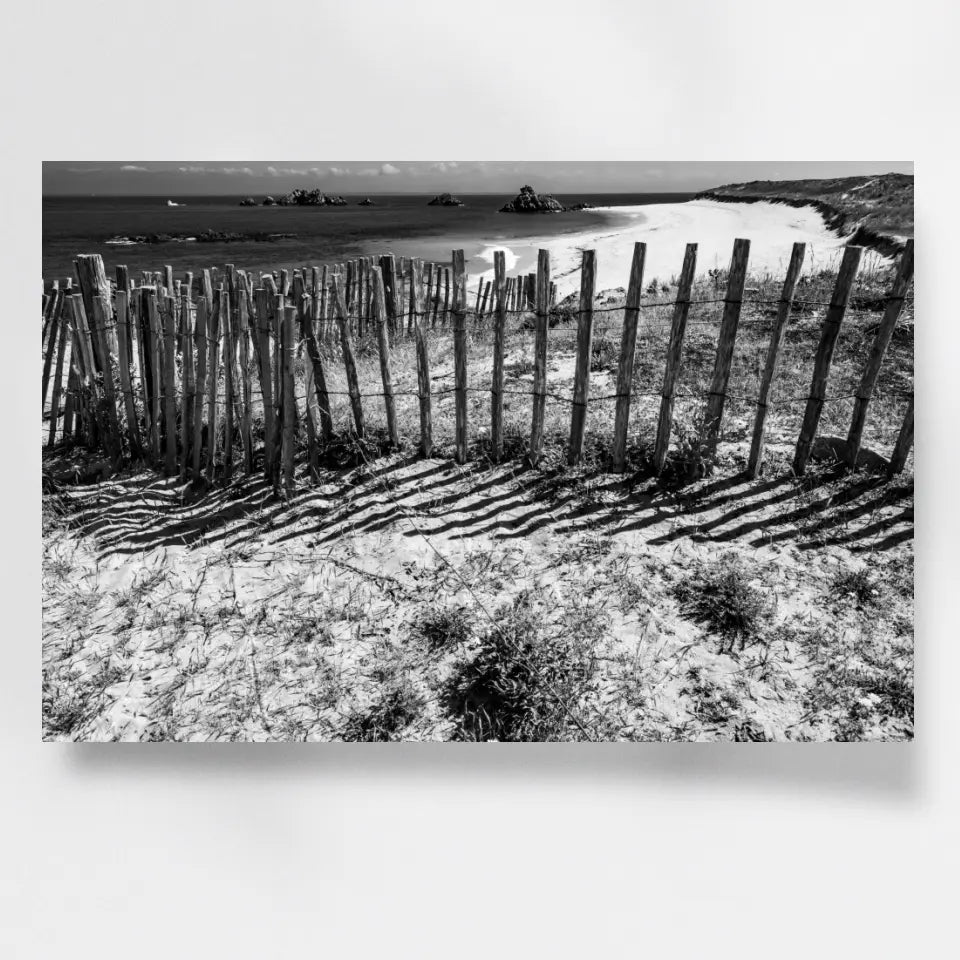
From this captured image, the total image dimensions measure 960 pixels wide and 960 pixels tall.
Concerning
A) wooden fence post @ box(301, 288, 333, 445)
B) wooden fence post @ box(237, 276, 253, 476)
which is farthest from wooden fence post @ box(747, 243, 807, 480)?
wooden fence post @ box(237, 276, 253, 476)

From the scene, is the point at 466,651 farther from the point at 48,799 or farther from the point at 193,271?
the point at 193,271

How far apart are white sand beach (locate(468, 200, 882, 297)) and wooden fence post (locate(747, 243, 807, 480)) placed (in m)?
0.20

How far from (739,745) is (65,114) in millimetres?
3208

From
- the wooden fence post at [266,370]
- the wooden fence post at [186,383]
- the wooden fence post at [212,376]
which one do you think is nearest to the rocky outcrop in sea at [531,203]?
the wooden fence post at [266,370]

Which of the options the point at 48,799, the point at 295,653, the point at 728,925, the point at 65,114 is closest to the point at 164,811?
the point at 48,799

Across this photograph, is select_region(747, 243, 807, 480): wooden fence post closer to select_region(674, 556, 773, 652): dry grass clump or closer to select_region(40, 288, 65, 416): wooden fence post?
select_region(674, 556, 773, 652): dry grass clump

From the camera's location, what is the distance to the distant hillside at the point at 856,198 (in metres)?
2.50

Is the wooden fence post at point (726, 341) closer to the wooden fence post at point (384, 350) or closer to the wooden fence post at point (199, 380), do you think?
the wooden fence post at point (384, 350)

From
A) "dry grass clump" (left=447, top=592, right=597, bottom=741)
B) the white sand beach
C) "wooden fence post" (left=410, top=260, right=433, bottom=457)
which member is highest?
the white sand beach

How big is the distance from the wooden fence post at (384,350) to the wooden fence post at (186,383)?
2.66ft

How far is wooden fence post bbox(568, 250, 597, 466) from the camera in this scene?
274 cm

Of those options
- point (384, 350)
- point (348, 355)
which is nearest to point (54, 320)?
point (348, 355)

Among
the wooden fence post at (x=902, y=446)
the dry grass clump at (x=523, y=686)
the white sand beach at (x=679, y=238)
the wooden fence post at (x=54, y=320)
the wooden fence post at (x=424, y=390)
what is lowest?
the dry grass clump at (x=523, y=686)

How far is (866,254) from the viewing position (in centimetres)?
267
